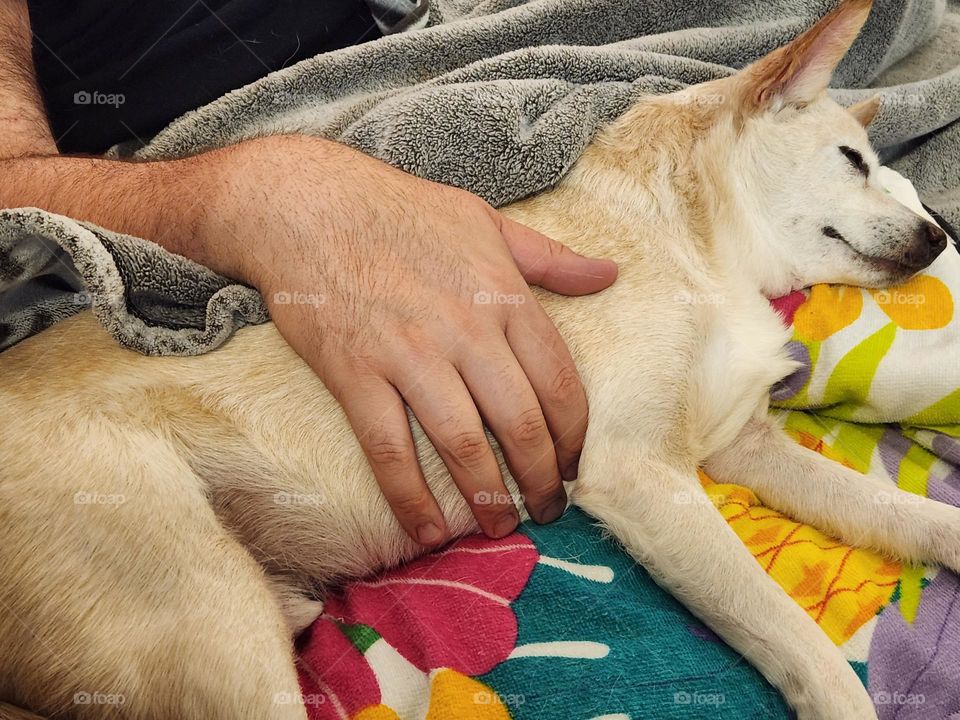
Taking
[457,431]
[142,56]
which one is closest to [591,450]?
[457,431]

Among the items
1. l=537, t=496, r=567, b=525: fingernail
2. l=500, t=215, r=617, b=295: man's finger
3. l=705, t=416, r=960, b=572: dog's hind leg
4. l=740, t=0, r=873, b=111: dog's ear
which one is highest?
l=740, t=0, r=873, b=111: dog's ear

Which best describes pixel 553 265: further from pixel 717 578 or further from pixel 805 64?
pixel 805 64

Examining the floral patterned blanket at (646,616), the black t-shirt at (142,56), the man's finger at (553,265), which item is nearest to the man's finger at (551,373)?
the man's finger at (553,265)

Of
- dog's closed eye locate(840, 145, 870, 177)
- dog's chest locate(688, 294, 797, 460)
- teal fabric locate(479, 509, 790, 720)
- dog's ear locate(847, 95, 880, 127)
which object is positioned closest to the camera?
teal fabric locate(479, 509, 790, 720)

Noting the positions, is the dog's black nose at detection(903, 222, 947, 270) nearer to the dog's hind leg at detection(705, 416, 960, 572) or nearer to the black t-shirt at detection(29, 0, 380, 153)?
the dog's hind leg at detection(705, 416, 960, 572)

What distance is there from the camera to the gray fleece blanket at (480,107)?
140 cm

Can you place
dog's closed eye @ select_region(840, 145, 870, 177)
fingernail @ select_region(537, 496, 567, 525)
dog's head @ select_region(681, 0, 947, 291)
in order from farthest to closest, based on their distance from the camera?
1. dog's closed eye @ select_region(840, 145, 870, 177)
2. dog's head @ select_region(681, 0, 947, 291)
3. fingernail @ select_region(537, 496, 567, 525)

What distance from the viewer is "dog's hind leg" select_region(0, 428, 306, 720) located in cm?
122

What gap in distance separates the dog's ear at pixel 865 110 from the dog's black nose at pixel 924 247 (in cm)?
48

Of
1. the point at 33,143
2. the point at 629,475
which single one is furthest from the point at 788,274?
the point at 33,143

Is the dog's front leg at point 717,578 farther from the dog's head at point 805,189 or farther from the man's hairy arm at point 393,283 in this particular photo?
the dog's head at point 805,189

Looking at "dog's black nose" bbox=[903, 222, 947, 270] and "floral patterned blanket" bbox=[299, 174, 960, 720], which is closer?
"floral patterned blanket" bbox=[299, 174, 960, 720]

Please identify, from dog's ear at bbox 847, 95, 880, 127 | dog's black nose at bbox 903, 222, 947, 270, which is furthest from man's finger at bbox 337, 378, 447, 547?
dog's ear at bbox 847, 95, 880, 127

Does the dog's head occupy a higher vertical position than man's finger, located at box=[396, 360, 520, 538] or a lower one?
higher
